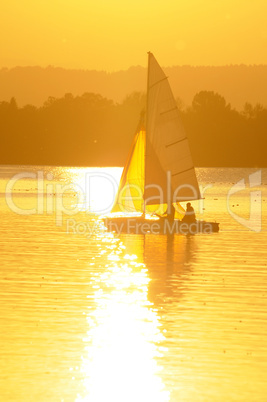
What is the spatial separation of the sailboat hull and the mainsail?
44.7 inches

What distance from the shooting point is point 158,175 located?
50.9 metres

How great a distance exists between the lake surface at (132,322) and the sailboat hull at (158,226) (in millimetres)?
3257

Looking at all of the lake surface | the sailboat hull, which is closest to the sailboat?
the sailboat hull

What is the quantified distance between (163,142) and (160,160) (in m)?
0.97

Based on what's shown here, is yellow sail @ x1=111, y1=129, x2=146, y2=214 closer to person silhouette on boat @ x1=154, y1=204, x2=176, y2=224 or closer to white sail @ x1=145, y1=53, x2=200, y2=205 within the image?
white sail @ x1=145, y1=53, x2=200, y2=205

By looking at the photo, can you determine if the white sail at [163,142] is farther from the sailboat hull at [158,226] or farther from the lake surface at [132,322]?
the lake surface at [132,322]

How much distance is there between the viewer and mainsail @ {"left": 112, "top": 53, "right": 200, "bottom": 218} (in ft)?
166

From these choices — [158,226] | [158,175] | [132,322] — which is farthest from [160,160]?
[132,322]

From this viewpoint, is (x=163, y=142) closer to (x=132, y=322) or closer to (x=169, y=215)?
(x=169, y=215)

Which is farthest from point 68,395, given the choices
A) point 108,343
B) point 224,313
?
point 224,313

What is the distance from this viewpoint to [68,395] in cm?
1650

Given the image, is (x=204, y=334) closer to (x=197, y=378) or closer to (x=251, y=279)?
(x=197, y=378)

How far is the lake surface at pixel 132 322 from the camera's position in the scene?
17.4m

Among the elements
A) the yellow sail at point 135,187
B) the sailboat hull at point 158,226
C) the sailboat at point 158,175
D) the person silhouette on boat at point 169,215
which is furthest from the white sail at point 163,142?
the sailboat hull at point 158,226
